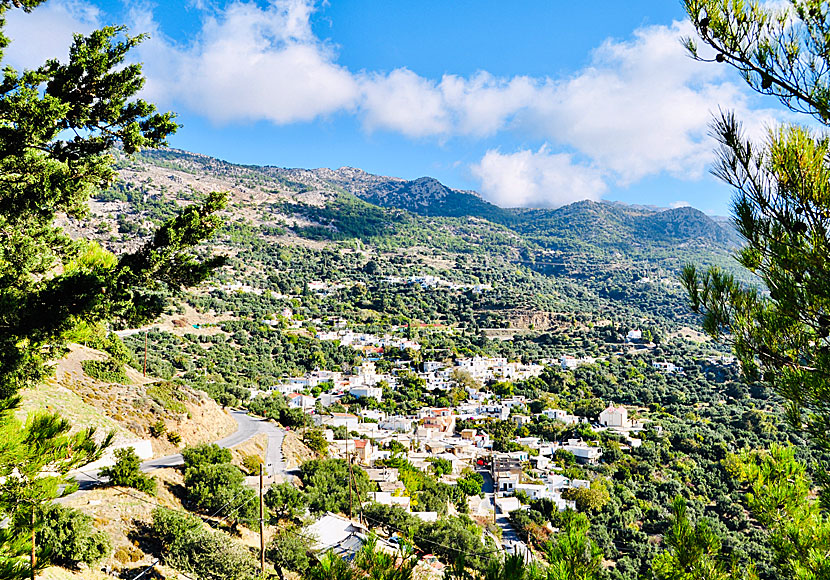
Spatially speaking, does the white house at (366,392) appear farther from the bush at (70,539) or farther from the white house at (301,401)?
the bush at (70,539)

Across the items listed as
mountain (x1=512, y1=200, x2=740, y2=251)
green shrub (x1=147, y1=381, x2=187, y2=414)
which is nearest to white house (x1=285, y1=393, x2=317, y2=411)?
green shrub (x1=147, y1=381, x2=187, y2=414)

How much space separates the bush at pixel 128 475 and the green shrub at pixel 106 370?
7.47 m

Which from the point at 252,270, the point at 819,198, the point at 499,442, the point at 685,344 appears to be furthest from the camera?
the point at 252,270

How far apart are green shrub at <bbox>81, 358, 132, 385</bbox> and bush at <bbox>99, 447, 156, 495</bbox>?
747 centimetres

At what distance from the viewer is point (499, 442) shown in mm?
32812

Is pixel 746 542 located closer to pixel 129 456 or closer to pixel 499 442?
pixel 499 442

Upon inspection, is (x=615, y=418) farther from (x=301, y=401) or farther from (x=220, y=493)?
(x=220, y=493)

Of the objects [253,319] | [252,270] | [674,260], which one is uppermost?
[674,260]

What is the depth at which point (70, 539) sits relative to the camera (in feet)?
28.1

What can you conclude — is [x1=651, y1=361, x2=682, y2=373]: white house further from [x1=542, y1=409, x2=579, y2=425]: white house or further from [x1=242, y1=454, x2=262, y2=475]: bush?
[x1=242, y1=454, x2=262, y2=475]: bush

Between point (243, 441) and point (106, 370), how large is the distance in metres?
5.97

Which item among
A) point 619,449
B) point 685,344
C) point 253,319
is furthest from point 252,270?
point 685,344

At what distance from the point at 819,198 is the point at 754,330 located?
3.42 feet

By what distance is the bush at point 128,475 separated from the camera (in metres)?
11.9
